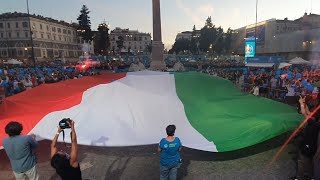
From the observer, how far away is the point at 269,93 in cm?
1736

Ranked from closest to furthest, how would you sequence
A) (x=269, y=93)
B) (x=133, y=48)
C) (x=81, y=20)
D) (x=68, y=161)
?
(x=68, y=161), (x=269, y=93), (x=81, y=20), (x=133, y=48)

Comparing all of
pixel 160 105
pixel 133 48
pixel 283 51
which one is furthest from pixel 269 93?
pixel 133 48

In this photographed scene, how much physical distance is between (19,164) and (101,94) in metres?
3.67

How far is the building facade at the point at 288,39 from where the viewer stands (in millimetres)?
51688

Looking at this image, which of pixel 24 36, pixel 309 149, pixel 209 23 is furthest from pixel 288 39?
pixel 24 36

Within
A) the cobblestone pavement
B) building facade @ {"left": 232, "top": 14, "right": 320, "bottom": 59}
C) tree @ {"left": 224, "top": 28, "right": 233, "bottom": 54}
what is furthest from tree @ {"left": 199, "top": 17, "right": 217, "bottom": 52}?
the cobblestone pavement

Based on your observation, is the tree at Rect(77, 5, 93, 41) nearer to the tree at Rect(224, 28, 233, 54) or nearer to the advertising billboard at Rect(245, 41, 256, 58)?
the tree at Rect(224, 28, 233, 54)

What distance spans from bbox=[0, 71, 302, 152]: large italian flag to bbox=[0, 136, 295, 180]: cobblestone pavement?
69 cm

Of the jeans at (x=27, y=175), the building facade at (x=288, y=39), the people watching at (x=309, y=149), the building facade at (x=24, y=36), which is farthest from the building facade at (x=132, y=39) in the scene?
the jeans at (x=27, y=175)

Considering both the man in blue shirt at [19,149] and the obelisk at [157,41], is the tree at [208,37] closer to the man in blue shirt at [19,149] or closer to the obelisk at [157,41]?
the obelisk at [157,41]

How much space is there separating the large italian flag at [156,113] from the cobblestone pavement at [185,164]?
2.27 feet

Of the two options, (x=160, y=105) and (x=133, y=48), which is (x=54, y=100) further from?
(x=133, y=48)

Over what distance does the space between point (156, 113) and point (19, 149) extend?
3.67m

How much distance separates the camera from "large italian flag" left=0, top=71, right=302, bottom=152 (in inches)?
259
